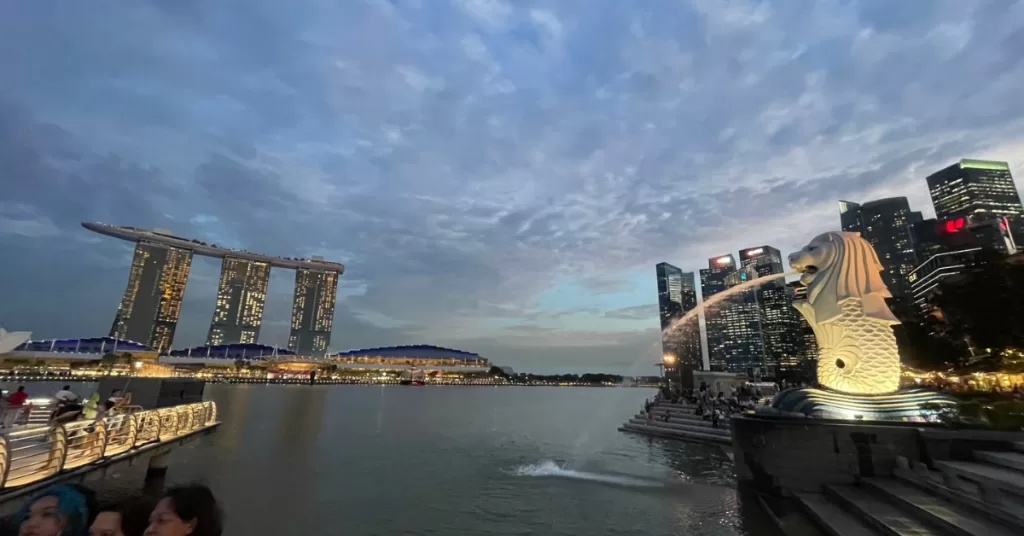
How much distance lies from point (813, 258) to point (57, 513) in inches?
593

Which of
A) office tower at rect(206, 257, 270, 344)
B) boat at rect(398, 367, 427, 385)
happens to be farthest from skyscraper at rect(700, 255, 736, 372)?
office tower at rect(206, 257, 270, 344)

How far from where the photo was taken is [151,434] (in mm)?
10773

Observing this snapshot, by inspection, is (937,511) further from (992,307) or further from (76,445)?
(992,307)

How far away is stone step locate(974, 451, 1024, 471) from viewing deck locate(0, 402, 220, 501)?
48.9 feet

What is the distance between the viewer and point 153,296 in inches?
5207

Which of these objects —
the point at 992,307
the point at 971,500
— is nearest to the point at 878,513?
the point at 971,500

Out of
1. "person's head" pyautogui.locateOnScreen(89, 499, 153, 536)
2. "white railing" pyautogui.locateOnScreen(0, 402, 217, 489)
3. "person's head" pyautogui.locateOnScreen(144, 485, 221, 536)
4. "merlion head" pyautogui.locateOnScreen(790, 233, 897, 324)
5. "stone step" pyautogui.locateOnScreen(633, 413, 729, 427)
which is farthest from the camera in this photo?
"stone step" pyautogui.locateOnScreen(633, 413, 729, 427)

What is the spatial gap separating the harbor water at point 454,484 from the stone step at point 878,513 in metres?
1.75

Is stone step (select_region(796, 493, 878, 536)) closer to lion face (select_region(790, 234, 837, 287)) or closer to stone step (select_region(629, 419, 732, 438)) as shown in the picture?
lion face (select_region(790, 234, 837, 287))

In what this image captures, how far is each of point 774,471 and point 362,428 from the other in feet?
72.3

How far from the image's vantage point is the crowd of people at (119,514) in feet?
6.97

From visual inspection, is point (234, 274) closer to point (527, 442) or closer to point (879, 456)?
point (527, 442)

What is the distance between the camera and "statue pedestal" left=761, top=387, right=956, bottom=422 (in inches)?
412

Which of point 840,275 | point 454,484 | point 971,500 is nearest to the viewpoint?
point 971,500
